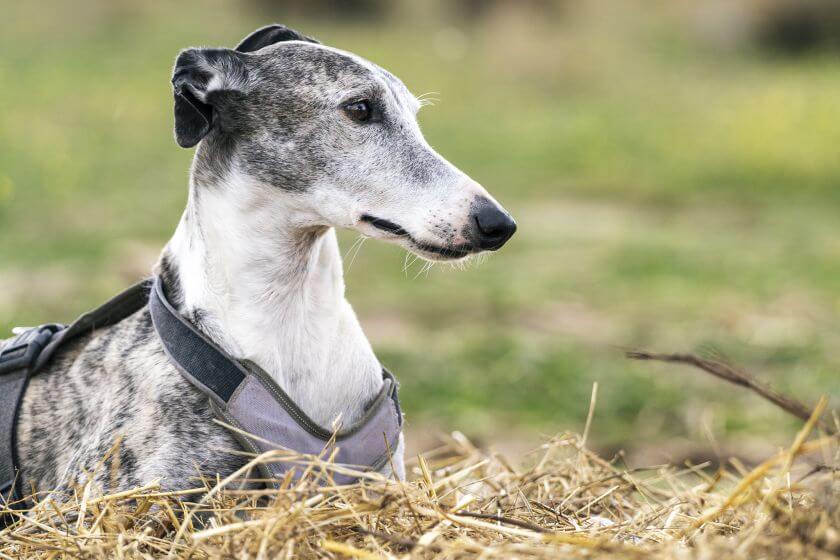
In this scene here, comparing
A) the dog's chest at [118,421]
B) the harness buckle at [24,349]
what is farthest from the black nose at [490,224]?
the harness buckle at [24,349]

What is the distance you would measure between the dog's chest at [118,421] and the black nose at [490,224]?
0.90 meters

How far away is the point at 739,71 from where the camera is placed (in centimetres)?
2058

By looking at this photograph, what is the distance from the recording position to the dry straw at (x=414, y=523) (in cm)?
221

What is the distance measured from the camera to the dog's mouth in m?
3.06

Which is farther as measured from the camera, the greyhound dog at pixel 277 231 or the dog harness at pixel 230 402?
the greyhound dog at pixel 277 231

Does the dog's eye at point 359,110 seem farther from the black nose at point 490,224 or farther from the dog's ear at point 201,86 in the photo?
the black nose at point 490,224

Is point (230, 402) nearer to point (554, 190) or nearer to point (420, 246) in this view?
point (420, 246)

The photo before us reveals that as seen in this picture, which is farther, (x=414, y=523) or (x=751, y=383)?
(x=414, y=523)

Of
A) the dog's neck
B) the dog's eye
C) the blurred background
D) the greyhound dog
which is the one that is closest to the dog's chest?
the greyhound dog

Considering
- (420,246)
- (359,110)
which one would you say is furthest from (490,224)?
(359,110)

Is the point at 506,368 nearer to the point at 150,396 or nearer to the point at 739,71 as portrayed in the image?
the point at 150,396

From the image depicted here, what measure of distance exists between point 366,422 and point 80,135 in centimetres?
1267

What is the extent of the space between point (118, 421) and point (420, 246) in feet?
3.27

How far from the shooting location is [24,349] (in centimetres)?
342
